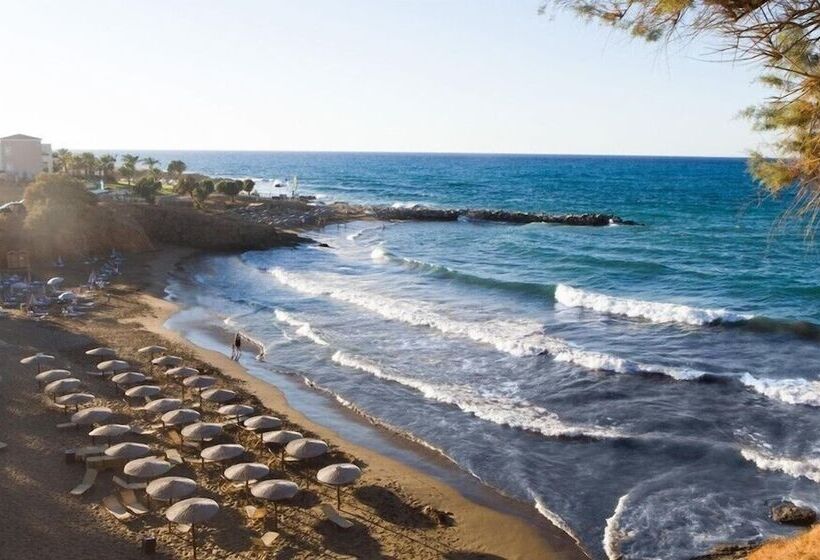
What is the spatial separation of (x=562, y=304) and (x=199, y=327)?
18257mm

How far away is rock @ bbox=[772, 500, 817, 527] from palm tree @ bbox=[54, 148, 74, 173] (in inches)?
2945

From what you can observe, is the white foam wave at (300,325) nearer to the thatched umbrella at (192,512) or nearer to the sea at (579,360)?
the sea at (579,360)

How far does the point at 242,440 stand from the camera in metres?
19.2

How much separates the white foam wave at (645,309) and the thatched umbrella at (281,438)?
21058 mm

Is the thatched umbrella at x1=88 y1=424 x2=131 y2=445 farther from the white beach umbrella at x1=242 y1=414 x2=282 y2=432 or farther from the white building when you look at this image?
the white building

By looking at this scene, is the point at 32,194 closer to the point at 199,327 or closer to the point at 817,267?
the point at 199,327

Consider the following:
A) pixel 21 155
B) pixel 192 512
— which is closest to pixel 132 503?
pixel 192 512

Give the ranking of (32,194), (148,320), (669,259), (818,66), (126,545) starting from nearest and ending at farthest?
(818,66) → (126,545) → (148,320) → (32,194) → (669,259)

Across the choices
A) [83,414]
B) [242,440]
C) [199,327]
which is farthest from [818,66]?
[199,327]

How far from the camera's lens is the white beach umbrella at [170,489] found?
14648 millimetres

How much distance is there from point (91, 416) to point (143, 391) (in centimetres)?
248

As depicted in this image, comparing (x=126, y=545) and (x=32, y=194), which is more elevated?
(x=32, y=194)

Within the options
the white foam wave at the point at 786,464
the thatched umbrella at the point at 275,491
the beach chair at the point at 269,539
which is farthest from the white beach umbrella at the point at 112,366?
the white foam wave at the point at 786,464

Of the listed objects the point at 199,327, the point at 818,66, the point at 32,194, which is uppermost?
the point at 818,66
